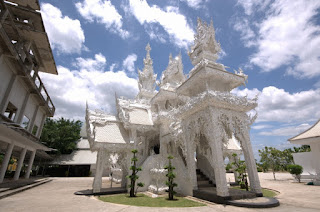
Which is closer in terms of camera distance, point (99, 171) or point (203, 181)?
point (99, 171)

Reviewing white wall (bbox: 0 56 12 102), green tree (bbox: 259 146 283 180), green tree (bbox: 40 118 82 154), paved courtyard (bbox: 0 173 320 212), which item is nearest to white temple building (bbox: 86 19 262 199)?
paved courtyard (bbox: 0 173 320 212)

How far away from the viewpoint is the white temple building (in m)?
7.78

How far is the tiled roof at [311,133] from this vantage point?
12242 mm

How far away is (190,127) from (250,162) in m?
3.41

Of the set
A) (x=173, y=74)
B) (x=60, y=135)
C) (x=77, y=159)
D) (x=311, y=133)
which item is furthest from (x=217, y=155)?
(x=60, y=135)

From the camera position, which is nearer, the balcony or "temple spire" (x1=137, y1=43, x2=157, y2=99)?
the balcony

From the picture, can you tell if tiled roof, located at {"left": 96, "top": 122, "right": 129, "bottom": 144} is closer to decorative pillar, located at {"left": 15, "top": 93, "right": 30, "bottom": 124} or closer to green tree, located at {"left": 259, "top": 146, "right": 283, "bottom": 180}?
decorative pillar, located at {"left": 15, "top": 93, "right": 30, "bottom": 124}

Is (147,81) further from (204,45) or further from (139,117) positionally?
(204,45)

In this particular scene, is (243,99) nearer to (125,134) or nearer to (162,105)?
(162,105)

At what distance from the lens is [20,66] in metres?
9.27

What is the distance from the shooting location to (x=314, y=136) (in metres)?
11.8

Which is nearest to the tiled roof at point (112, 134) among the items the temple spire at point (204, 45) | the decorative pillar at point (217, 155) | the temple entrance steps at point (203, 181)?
the temple entrance steps at point (203, 181)

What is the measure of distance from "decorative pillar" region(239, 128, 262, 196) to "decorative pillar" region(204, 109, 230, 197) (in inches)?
68.2

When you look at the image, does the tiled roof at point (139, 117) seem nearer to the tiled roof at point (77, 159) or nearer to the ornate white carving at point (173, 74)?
the ornate white carving at point (173, 74)
